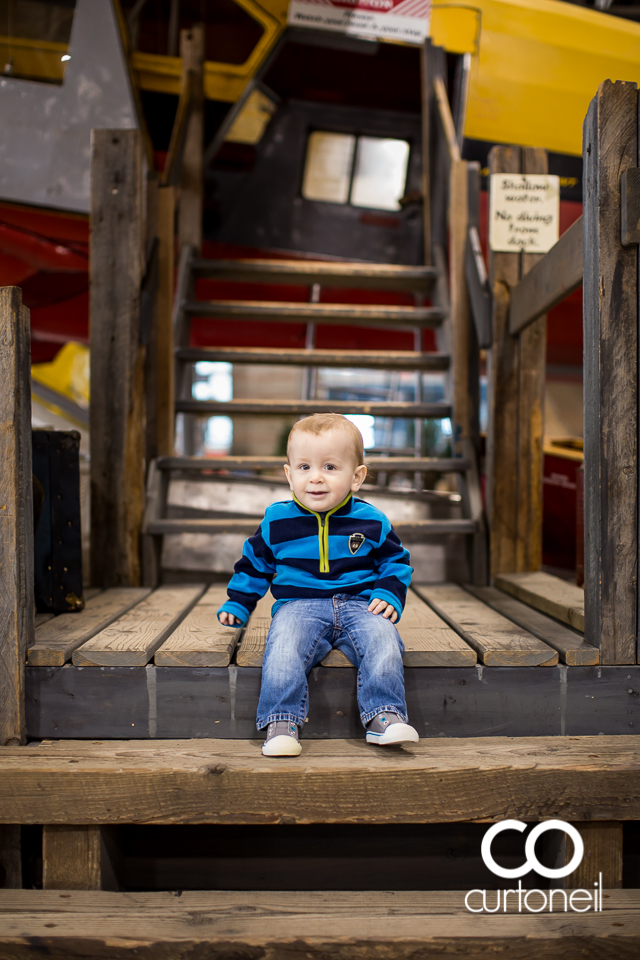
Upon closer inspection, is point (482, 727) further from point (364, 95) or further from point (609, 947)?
point (364, 95)

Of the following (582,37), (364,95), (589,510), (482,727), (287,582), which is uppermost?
(364,95)

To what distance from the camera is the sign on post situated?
94.7 inches

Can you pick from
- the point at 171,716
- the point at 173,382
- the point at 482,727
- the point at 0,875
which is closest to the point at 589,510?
the point at 482,727

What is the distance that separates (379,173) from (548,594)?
4100 mm

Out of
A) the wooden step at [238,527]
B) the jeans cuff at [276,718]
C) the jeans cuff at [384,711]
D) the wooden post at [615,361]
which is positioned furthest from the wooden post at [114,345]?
the wooden post at [615,361]

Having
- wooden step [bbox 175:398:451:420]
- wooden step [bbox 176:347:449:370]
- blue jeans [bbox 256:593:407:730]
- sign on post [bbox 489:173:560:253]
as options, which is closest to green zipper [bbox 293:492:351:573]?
blue jeans [bbox 256:593:407:730]

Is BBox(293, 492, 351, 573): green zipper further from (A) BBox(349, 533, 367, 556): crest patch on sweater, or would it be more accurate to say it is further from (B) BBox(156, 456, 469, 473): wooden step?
(B) BBox(156, 456, 469, 473): wooden step

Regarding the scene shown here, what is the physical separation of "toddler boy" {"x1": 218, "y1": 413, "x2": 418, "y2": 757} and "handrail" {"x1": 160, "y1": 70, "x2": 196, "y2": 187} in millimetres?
2214

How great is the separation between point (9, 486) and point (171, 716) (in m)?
0.67

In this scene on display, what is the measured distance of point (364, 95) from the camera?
5.41m

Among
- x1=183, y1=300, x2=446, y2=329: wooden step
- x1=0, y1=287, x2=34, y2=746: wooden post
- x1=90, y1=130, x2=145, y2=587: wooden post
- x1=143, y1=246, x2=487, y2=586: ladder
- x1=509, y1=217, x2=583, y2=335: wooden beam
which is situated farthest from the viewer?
x1=183, y1=300, x2=446, y2=329: wooden step

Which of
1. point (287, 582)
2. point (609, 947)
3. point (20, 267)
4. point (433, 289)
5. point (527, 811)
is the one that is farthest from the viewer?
point (20, 267)

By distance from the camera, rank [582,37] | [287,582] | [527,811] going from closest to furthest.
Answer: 1. [527,811]
2. [287,582]
3. [582,37]

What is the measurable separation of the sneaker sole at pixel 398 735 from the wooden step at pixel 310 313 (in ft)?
7.38
